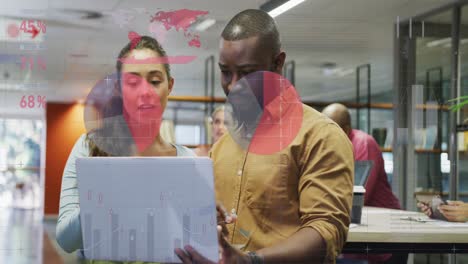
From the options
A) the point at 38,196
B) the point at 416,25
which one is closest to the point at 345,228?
the point at 38,196

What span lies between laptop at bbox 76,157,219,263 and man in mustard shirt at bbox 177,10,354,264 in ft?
0.14

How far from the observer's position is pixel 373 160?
2.99 metres

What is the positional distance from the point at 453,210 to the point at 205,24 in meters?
1.43

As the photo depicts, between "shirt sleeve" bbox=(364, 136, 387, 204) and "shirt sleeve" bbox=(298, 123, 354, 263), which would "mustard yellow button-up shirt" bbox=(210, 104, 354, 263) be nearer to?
"shirt sleeve" bbox=(298, 123, 354, 263)

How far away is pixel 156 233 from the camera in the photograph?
136 centimetres

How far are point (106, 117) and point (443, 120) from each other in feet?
5.09

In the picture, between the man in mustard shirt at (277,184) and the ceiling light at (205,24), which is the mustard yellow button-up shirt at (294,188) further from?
the ceiling light at (205,24)

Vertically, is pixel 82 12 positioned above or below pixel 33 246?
above

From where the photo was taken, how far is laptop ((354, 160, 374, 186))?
304 cm

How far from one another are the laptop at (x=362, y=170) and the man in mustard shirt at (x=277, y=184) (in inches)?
59.4

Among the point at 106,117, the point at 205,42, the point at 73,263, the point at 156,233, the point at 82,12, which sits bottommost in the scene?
the point at 73,263

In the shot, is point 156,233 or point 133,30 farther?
point 133,30

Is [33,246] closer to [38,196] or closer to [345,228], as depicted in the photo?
[38,196]

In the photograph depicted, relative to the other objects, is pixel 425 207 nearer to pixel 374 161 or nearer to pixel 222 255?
pixel 374 161
